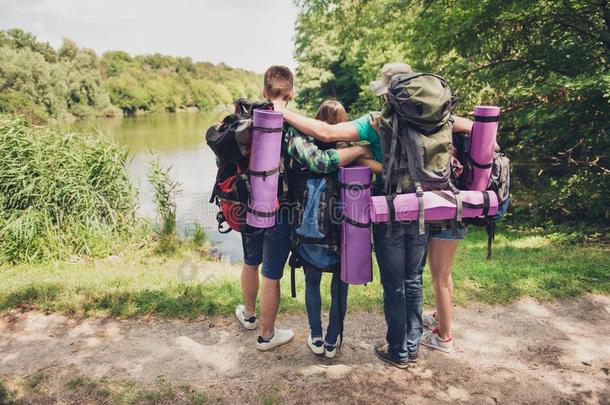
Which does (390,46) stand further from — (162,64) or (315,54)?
(162,64)

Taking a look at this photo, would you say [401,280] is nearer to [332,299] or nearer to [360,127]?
[332,299]

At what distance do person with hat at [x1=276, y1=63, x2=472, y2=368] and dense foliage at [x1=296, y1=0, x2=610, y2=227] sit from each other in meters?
4.20

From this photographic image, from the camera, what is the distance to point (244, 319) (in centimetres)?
373

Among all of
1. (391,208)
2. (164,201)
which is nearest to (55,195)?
(164,201)

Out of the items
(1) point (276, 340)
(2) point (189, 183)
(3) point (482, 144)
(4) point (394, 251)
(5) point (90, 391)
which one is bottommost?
(2) point (189, 183)

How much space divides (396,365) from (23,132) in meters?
7.35

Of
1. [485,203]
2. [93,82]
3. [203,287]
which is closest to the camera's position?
[485,203]

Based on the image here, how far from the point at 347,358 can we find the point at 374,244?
40.5 inches

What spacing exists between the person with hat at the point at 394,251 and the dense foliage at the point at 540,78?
13.8 ft

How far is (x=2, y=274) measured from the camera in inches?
221

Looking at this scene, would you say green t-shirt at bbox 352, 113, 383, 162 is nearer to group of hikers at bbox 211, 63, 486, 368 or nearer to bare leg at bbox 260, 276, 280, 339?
group of hikers at bbox 211, 63, 486, 368

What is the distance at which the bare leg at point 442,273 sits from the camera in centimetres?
300

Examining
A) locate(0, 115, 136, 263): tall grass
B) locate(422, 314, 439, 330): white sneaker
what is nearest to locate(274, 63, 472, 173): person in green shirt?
locate(422, 314, 439, 330): white sneaker

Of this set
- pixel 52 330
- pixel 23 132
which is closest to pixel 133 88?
pixel 23 132
